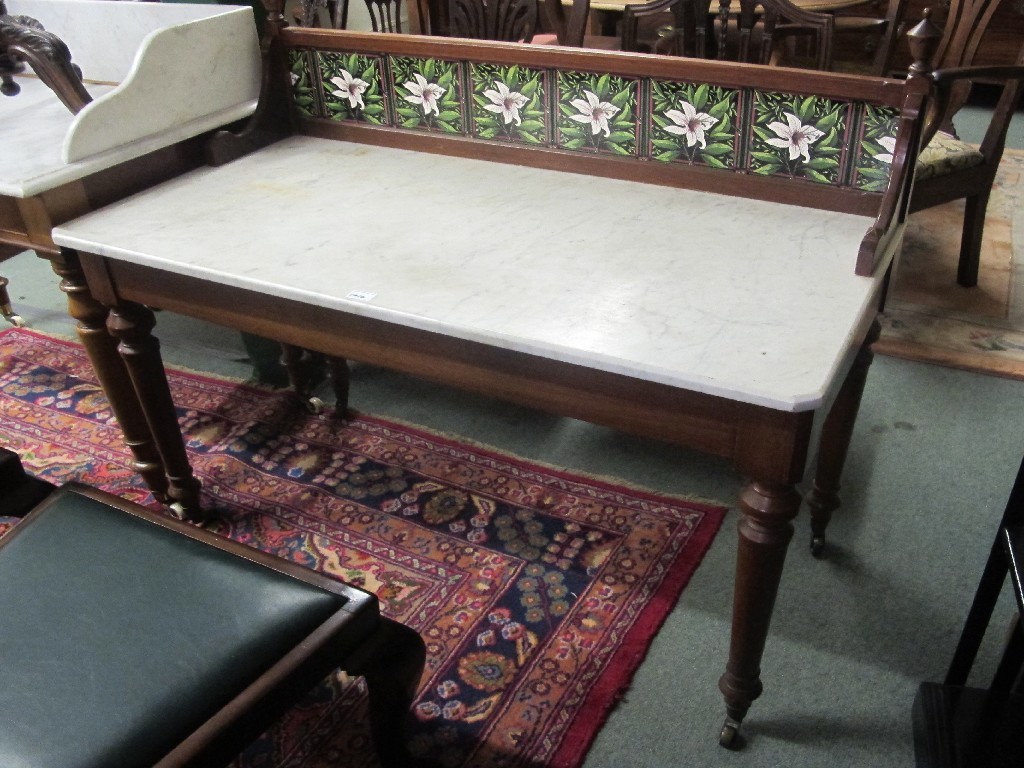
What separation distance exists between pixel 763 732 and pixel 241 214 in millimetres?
1163

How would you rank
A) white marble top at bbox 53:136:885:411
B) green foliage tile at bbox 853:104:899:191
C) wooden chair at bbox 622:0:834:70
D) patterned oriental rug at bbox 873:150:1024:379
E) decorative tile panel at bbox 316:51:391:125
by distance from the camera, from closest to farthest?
white marble top at bbox 53:136:885:411
green foliage tile at bbox 853:104:899:191
decorative tile panel at bbox 316:51:391:125
wooden chair at bbox 622:0:834:70
patterned oriental rug at bbox 873:150:1024:379

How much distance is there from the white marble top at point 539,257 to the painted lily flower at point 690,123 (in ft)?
0.28

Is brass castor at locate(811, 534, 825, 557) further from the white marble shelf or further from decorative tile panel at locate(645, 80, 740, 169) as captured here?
the white marble shelf

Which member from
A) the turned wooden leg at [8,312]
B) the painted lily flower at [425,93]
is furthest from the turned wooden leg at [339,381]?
the turned wooden leg at [8,312]

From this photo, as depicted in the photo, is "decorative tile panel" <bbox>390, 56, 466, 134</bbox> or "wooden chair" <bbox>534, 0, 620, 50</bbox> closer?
"decorative tile panel" <bbox>390, 56, 466, 134</bbox>

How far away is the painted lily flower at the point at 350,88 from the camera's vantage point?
1.62 metres

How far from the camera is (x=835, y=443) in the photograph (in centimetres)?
152

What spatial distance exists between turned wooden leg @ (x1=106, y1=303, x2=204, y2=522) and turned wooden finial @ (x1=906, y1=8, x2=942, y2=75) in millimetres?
1242

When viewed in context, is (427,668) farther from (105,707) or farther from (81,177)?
(81,177)

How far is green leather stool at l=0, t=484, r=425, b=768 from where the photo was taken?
89cm

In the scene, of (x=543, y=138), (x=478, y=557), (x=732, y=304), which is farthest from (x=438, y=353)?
(x=478, y=557)

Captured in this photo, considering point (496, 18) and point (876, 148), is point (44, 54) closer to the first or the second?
point (496, 18)

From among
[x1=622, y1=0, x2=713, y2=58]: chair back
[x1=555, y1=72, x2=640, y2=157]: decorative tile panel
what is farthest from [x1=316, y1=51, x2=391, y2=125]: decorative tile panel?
[x1=622, y1=0, x2=713, y2=58]: chair back

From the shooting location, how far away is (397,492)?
1849 millimetres
